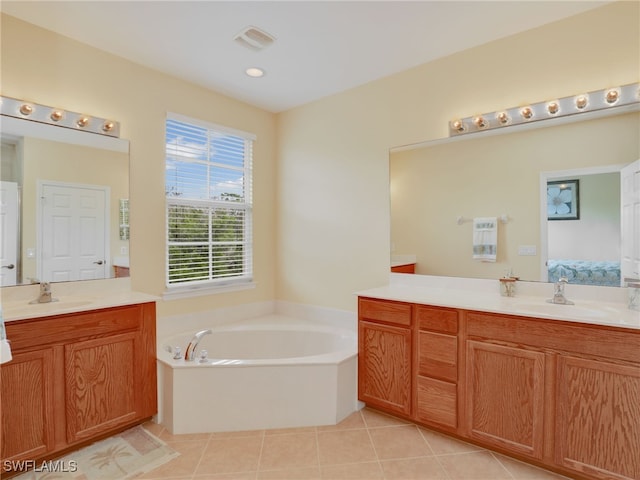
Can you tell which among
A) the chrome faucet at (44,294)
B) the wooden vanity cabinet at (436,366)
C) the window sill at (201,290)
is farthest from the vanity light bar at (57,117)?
the wooden vanity cabinet at (436,366)

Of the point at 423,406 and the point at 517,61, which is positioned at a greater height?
the point at 517,61

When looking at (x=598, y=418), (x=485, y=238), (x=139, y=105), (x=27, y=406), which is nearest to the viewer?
(x=598, y=418)

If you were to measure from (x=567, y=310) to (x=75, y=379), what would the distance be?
9.27ft

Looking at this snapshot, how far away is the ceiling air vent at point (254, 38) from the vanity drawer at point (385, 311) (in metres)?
1.94

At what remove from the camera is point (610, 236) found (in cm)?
212

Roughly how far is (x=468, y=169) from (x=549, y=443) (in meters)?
1.78

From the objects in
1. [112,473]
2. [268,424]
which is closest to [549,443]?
[268,424]

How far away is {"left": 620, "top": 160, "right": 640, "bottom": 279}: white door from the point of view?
200cm

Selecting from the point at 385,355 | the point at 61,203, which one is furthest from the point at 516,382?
the point at 61,203

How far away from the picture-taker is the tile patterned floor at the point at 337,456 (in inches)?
74.8

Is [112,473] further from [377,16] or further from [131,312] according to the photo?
[377,16]

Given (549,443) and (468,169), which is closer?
(549,443)

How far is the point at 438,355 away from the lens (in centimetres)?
221

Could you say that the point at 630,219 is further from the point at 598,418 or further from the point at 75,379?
the point at 75,379
